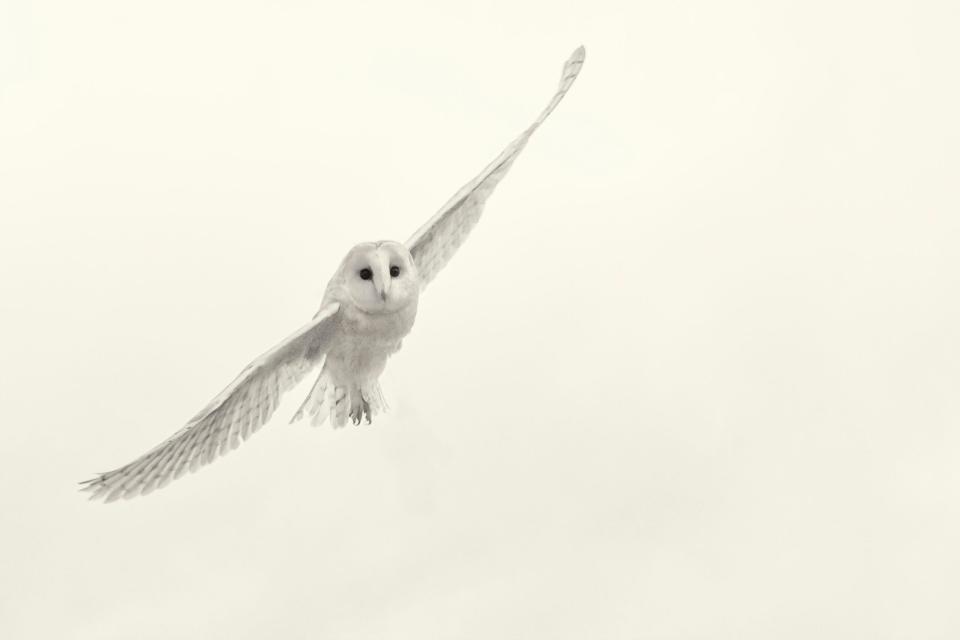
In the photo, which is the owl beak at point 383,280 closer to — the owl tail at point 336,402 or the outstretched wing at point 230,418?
the outstretched wing at point 230,418

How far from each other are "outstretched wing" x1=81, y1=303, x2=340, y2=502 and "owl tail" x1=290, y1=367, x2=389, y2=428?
66 centimetres

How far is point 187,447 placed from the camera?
63.1 ft

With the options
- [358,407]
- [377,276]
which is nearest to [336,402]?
[358,407]

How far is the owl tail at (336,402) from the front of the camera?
21062 millimetres

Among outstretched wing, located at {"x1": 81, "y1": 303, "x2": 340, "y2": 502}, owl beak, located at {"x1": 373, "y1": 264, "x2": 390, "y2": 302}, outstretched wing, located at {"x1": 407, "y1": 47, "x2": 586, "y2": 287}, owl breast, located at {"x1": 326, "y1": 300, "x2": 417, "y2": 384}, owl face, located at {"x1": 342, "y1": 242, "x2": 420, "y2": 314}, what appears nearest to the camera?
outstretched wing, located at {"x1": 81, "y1": 303, "x2": 340, "y2": 502}

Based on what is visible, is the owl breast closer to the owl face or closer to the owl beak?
the owl face

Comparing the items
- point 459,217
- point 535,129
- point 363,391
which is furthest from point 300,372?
point 535,129

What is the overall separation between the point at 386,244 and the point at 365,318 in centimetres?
103

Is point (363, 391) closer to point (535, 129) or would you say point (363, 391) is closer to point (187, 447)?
point (187, 447)

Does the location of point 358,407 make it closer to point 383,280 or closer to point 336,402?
point 336,402

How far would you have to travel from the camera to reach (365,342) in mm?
19922

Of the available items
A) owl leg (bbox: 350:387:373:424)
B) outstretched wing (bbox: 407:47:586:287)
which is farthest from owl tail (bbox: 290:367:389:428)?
outstretched wing (bbox: 407:47:586:287)

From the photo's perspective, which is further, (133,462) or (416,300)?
(416,300)

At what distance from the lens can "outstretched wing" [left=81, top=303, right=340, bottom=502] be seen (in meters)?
18.6
